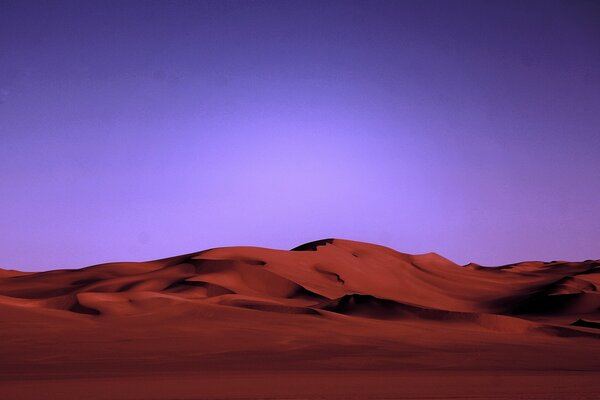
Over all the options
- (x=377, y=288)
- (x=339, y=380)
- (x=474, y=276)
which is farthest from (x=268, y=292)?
(x=339, y=380)

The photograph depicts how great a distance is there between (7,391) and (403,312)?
2490 cm

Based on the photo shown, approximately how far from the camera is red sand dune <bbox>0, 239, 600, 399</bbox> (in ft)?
44.8

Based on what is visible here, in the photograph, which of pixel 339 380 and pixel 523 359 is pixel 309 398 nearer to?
pixel 339 380

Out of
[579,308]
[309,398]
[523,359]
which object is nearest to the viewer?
[309,398]

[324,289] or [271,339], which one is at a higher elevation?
[324,289]

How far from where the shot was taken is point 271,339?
78.7 feet

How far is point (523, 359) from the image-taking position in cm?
1992

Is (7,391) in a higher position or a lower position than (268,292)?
lower

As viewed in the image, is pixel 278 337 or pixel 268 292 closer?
pixel 278 337

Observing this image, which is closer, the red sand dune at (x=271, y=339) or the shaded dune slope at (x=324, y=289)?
the red sand dune at (x=271, y=339)

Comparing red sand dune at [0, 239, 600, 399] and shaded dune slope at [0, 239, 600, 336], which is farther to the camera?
shaded dune slope at [0, 239, 600, 336]

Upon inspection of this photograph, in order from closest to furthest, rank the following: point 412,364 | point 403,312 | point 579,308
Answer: point 412,364 → point 403,312 → point 579,308

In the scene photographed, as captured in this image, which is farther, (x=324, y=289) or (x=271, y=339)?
(x=324, y=289)

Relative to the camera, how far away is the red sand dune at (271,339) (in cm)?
1366
